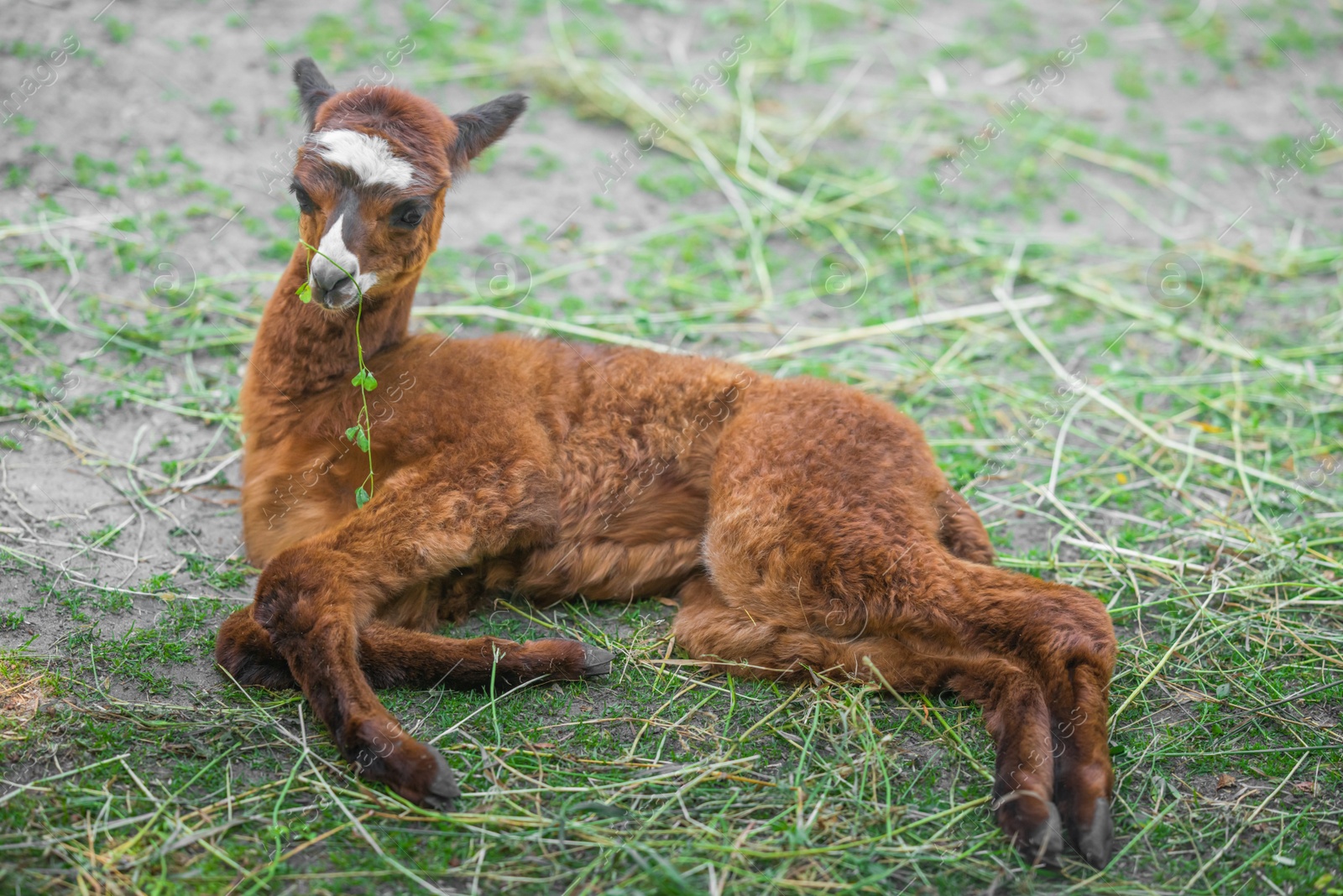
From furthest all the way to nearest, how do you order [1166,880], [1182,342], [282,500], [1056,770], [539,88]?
1. [539,88]
2. [1182,342]
3. [282,500]
4. [1056,770]
5. [1166,880]

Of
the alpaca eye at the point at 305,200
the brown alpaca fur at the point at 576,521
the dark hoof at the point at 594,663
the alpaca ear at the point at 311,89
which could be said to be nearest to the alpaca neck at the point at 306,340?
the brown alpaca fur at the point at 576,521

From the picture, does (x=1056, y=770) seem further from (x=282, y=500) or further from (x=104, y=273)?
(x=104, y=273)

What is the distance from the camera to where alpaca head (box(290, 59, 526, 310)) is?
383cm

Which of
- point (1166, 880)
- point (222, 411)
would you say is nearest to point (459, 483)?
point (222, 411)

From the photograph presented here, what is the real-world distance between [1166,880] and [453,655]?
2.51 m

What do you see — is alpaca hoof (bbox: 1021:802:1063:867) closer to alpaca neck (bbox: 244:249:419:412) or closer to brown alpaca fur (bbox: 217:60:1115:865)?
brown alpaca fur (bbox: 217:60:1115:865)

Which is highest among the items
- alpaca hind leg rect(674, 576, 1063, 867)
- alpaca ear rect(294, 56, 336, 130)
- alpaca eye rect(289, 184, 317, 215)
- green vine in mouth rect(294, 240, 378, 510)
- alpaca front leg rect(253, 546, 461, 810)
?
alpaca ear rect(294, 56, 336, 130)

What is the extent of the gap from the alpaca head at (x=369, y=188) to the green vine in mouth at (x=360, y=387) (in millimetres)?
19

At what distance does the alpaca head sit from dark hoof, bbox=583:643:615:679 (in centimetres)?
161

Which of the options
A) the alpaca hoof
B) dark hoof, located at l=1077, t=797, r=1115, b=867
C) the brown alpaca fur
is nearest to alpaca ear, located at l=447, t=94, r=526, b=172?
the brown alpaca fur

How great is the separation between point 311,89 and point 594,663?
8.83 ft

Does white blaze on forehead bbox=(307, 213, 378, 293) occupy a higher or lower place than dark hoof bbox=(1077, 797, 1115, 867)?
higher

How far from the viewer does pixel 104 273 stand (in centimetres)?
588

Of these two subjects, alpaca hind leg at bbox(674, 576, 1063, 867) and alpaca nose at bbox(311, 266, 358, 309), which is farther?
alpaca nose at bbox(311, 266, 358, 309)
